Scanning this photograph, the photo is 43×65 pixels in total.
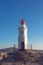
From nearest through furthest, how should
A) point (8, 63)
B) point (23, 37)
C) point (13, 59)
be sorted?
1. point (8, 63)
2. point (13, 59)
3. point (23, 37)

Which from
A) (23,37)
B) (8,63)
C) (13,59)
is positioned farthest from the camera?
(23,37)

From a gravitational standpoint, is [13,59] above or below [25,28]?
below

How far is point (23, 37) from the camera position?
107 ft

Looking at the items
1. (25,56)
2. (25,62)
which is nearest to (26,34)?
(25,56)

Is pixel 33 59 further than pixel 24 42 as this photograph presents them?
No

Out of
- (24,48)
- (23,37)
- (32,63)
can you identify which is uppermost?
(23,37)

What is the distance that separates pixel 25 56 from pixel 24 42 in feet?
22.6

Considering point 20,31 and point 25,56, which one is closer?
point 25,56

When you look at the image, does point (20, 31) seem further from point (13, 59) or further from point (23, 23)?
point (13, 59)

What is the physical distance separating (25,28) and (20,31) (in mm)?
1270

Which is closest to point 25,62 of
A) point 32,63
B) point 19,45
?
point 32,63

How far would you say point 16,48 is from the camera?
34.5 meters

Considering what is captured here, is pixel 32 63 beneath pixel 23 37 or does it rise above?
beneath

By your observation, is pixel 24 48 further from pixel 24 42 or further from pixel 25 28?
pixel 25 28
